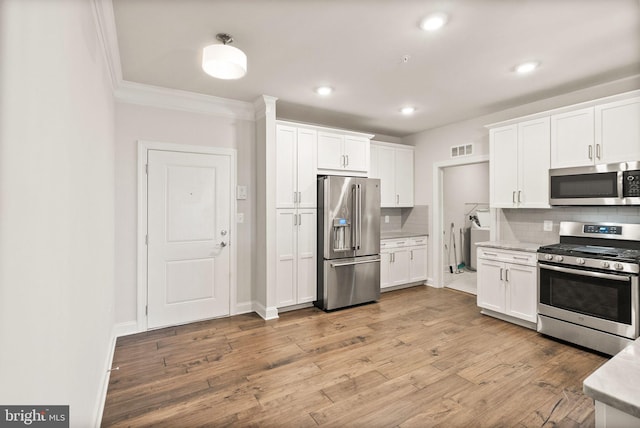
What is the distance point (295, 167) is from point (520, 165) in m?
2.78

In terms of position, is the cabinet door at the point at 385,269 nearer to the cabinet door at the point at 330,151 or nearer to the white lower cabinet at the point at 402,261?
the white lower cabinet at the point at 402,261

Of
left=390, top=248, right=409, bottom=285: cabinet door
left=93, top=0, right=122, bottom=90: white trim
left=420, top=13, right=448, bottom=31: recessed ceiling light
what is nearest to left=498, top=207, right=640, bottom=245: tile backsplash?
left=390, top=248, right=409, bottom=285: cabinet door

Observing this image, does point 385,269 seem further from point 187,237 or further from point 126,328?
point 126,328

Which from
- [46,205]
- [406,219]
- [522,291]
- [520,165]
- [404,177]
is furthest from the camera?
[406,219]

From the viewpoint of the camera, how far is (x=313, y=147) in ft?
13.5

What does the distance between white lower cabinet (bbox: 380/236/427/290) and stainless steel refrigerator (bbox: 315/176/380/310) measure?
1.56ft

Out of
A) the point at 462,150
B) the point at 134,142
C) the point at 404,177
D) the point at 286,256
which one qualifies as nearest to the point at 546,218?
the point at 462,150

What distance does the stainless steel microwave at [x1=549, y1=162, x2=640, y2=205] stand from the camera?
2895 millimetres

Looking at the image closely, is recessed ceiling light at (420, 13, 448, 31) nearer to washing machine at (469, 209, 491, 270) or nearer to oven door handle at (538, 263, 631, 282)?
oven door handle at (538, 263, 631, 282)

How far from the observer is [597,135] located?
3109mm

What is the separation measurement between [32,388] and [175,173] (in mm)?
2975

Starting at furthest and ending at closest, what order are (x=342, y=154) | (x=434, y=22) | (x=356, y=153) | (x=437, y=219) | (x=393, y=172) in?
(x=393, y=172) < (x=437, y=219) < (x=356, y=153) < (x=342, y=154) < (x=434, y=22)

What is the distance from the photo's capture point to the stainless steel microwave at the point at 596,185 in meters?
2.89

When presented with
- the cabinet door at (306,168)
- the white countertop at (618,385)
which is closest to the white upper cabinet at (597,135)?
the cabinet door at (306,168)
